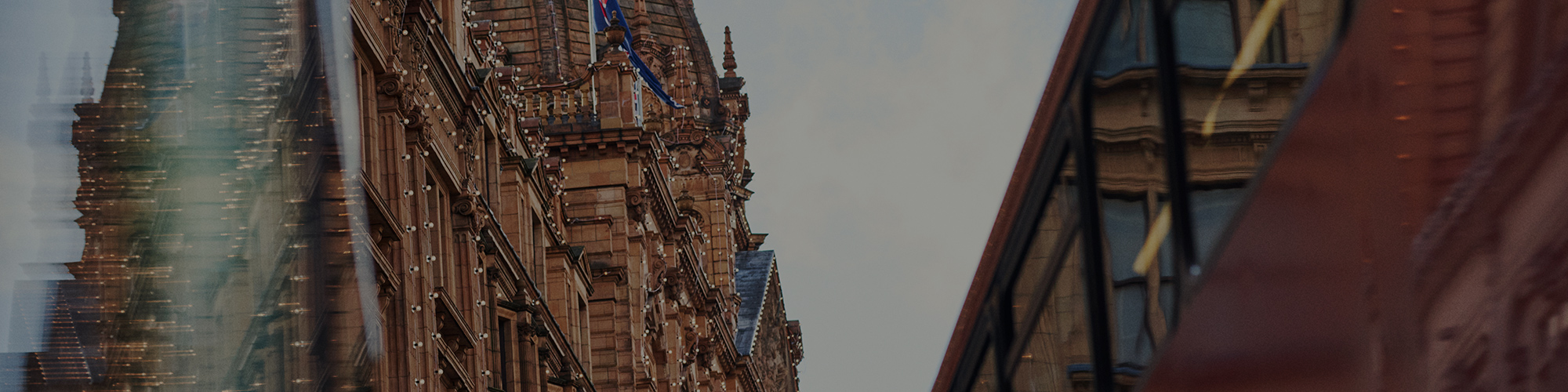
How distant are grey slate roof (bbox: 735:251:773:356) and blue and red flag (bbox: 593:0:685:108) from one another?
17161 mm

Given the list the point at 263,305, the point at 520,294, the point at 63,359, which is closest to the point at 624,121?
the point at 520,294

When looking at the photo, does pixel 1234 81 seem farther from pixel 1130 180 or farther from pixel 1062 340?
pixel 1062 340

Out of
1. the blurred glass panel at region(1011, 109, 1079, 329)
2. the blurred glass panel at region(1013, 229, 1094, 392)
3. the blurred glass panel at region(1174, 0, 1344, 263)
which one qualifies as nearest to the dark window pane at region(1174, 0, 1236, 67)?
the blurred glass panel at region(1174, 0, 1344, 263)

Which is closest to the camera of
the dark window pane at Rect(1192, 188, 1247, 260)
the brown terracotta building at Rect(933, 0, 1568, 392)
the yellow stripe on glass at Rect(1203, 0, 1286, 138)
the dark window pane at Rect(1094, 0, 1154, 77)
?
the brown terracotta building at Rect(933, 0, 1568, 392)

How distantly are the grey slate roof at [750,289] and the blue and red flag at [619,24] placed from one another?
1716 cm

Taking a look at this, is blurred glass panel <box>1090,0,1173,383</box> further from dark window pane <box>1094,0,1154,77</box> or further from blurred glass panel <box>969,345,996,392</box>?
blurred glass panel <box>969,345,996,392</box>

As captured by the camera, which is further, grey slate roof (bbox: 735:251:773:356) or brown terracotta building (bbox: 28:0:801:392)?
grey slate roof (bbox: 735:251:773:356)

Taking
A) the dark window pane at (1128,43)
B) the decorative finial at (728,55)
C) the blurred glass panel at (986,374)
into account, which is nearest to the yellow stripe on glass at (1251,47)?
the dark window pane at (1128,43)

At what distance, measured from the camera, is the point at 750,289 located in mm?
81125

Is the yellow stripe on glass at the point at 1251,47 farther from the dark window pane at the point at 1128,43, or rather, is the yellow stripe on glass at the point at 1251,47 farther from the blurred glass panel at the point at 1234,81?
the dark window pane at the point at 1128,43

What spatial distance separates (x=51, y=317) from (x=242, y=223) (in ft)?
6.02

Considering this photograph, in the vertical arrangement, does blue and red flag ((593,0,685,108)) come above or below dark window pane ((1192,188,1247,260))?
above

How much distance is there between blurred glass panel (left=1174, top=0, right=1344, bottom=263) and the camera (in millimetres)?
6559

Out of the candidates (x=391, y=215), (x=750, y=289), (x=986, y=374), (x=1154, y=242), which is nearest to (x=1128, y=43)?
(x=1154, y=242)
